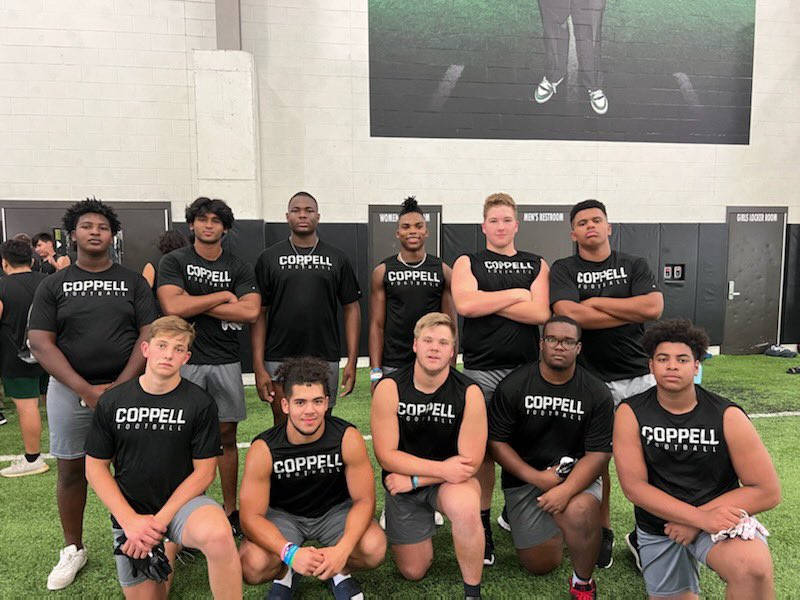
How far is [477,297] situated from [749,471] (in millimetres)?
1497

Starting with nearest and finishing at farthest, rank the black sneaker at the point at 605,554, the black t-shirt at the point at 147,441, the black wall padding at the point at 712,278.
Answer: the black t-shirt at the point at 147,441 < the black sneaker at the point at 605,554 < the black wall padding at the point at 712,278

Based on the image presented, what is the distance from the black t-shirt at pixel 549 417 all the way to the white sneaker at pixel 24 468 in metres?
3.55

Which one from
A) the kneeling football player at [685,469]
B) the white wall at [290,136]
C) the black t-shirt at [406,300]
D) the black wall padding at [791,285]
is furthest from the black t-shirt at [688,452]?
the black wall padding at [791,285]

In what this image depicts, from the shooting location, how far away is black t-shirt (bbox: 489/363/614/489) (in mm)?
2775

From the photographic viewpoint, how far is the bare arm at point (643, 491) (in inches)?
86.6

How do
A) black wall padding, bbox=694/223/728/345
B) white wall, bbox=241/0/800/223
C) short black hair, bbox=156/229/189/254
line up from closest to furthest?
short black hair, bbox=156/229/189/254, white wall, bbox=241/0/800/223, black wall padding, bbox=694/223/728/345

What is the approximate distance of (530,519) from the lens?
9.21 ft

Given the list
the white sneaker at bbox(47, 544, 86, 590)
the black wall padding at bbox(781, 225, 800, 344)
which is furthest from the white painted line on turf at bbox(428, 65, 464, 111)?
the white sneaker at bbox(47, 544, 86, 590)

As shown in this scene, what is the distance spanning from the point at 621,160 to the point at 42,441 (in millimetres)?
8040

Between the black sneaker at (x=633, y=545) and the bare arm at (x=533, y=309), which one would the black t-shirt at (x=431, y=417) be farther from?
the black sneaker at (x=633, y=545)

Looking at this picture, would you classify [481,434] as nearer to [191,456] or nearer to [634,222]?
[191,456]

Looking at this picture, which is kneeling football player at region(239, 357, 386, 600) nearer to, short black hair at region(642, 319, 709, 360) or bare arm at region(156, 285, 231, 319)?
bare arm at region(156, 285, 231, 319)

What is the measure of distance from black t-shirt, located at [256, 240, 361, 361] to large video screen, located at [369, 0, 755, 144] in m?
4.62

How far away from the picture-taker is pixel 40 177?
7.04 metres
